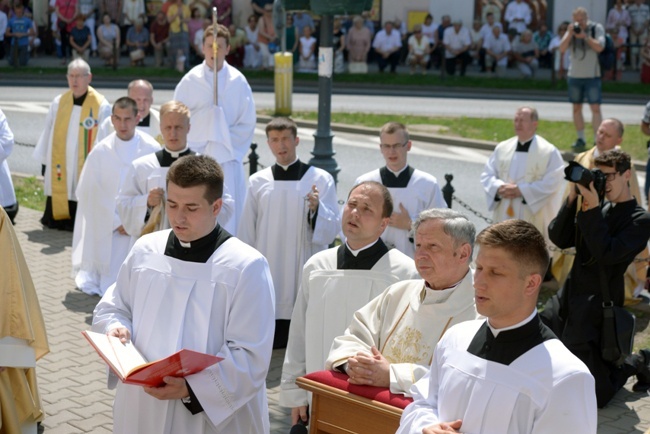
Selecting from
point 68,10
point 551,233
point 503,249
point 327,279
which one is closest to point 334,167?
point 551,233

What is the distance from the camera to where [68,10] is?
29.5 metres

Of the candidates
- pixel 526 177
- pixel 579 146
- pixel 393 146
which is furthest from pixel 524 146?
pixel 579 146

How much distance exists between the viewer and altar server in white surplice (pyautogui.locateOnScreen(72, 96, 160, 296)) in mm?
10289

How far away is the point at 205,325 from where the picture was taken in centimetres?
516

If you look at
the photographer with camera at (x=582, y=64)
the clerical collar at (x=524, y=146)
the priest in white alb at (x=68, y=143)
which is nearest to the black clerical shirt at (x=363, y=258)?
the clerical collar at (x=524, y=146)

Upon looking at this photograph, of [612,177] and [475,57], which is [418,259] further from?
[475,57]

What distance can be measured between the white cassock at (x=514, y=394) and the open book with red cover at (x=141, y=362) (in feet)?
3.54

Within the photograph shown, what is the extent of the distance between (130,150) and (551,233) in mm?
4367

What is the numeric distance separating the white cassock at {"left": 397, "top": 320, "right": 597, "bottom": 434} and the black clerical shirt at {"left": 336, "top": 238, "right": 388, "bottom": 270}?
184 cm

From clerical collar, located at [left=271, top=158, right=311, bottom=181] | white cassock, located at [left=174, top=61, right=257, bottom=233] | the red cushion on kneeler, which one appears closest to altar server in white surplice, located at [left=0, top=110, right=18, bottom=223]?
white cassock, located at [left=174, top=61, right=257, bottom=233]

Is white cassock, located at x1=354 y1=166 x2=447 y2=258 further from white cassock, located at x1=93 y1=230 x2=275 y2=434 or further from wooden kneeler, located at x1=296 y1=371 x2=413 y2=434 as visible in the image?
wooden kneeler, located at x1=296 y1=371 x2=413 y2=434

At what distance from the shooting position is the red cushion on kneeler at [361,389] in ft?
15.2

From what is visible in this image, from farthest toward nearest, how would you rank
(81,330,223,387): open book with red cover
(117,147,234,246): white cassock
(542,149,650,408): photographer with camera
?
(117,147,234,246): white cassock → (542,149,650,408): photographer with camera → (81,330,223,387): open book with red cover

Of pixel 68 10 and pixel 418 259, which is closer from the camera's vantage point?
pixel 418 259
